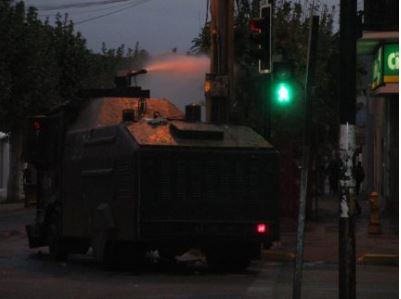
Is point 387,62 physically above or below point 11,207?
above

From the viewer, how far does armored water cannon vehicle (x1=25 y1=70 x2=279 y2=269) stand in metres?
13.9

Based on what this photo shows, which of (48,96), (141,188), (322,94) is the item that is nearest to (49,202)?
(141,188)

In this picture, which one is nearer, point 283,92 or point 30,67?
point 283,92

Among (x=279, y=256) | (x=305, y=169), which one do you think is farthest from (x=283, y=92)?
(x=305, y=169)

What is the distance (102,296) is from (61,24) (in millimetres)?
34523

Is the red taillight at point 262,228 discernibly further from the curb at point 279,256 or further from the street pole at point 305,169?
the street pole at point 305,169

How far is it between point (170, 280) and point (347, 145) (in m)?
5.18

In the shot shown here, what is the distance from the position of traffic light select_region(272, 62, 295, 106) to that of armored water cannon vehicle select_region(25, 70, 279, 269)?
2.84m

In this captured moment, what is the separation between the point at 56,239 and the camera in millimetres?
16453

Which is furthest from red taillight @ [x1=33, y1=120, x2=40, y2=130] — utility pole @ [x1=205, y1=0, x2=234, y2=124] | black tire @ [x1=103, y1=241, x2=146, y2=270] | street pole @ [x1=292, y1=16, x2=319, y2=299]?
street pole @ [x1=292, y1=16, x2=319, y2=299]

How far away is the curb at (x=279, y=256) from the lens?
56.2 feet

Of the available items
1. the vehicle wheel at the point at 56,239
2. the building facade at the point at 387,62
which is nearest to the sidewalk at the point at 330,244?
the building facade at the point at 387,62

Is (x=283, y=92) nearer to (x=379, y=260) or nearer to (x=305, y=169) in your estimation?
(x=379, y=260)

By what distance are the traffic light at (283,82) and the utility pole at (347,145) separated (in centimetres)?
809
